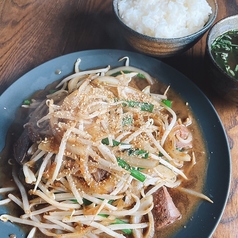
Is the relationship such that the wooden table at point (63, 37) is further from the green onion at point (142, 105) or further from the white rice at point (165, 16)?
the green onion at point (142, 105)

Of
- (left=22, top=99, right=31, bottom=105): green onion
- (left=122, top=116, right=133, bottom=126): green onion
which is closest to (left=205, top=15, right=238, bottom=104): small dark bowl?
(left=122, top=116, right=133, bottom=126): green onion

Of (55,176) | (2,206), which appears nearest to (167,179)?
(55,176)

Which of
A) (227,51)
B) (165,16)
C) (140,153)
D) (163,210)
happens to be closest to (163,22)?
(165,16)

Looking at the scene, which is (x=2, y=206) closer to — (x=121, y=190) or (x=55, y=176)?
(x=55, y=176)

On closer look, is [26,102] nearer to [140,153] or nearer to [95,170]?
[95,170]

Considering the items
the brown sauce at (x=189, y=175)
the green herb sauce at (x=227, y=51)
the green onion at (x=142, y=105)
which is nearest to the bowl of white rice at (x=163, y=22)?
the green herb sauce at (x=227, y=51)

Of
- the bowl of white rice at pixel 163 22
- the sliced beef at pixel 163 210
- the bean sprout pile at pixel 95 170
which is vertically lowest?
the sliced beef at pixel 163 210

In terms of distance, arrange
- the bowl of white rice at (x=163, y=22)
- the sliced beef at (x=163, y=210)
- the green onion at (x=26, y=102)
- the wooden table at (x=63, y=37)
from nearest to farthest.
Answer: the sliced beef at (x=163, y=210) → the green onion at (x=26, y=102) → the bowl of white rice at (x=163, y=22) → the wooden table at (x=63, y=37)
